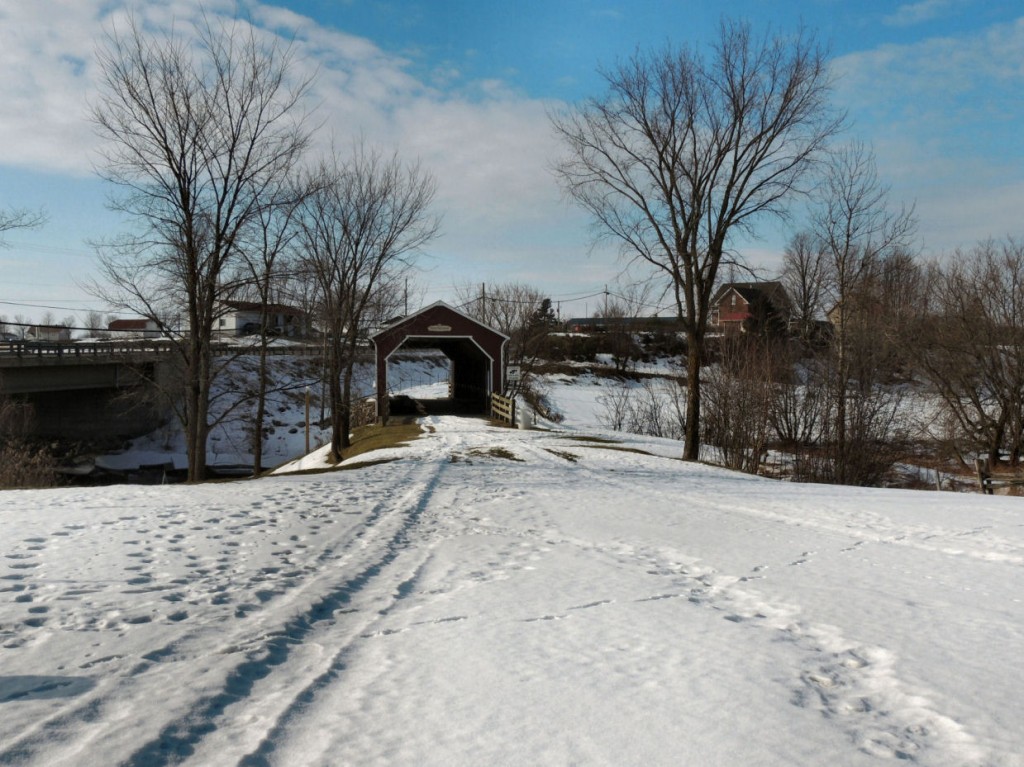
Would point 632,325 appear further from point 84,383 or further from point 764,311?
point 84,383

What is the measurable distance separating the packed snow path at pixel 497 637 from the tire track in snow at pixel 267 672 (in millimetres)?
18

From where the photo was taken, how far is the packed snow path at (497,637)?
3314 millimetres

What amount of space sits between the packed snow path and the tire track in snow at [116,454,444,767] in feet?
0.06

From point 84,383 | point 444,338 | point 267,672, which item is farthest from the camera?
point 84,383

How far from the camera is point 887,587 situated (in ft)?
20.0

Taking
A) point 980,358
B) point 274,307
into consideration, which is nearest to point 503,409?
point 274,307

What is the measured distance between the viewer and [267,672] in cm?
407

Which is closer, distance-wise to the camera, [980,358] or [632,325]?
[980,358]

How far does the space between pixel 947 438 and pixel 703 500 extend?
20.4 meters

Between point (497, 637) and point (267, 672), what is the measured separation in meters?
1.50

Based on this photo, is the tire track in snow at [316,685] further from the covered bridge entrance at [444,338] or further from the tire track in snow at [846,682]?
the covered bridge entrance at [444,338]

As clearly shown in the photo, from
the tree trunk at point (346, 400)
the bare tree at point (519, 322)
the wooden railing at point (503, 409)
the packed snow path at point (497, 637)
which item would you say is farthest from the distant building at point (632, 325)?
the packed snow path at point (497, 637)

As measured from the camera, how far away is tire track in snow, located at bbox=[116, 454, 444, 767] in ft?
10.2

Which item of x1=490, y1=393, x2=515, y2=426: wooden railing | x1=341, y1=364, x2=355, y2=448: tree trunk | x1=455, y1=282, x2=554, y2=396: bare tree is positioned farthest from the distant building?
x1=341, y1=364, x2=355, y2=448: tree trunk
